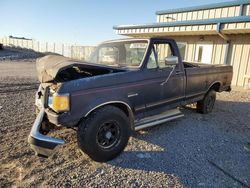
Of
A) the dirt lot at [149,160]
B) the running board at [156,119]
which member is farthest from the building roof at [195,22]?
the running board at [156,119]

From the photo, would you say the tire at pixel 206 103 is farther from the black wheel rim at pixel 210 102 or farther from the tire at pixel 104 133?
the tire at pixel 104 133

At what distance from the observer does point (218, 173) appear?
324cm

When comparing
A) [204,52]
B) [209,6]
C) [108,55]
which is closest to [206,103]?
[108,55]

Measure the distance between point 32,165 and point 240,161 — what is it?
3.41m

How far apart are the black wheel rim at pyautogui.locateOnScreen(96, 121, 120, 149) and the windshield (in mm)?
1258

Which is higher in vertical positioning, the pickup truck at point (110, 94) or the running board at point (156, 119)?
the pickup truck at point (110, 94)

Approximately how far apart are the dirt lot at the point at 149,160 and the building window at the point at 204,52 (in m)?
7.03

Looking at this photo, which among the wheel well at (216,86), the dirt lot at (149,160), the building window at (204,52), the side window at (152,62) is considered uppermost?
the building window at (204,52)

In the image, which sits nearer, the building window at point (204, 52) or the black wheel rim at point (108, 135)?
the black wheel rim at point (108, 135)

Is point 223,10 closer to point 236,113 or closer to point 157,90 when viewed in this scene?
point 236,113

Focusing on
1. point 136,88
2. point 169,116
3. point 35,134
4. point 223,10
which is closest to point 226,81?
point 169,116

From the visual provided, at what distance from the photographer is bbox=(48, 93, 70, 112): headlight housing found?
9.76ft

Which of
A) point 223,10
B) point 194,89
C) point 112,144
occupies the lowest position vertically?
point 112,144

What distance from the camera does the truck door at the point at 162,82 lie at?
4.14 m
